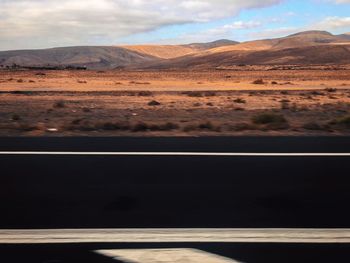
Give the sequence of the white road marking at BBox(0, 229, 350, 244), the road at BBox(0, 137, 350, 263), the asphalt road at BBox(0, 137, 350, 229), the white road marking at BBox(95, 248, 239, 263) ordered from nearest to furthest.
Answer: the white road marking at BBox(95, 248, 239, 263) < the road at BBox(0, 137, 350, 263) < the white road marking at BBox(0, 229, 350, 244) < the asphalt road at BBox(0, 137, 350, 229)

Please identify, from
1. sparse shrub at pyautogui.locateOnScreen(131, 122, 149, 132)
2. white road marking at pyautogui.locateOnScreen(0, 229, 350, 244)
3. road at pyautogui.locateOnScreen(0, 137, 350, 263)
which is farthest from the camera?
sparse shrub at pyautogui.locateOnScreen(131, 122, 149, 132)

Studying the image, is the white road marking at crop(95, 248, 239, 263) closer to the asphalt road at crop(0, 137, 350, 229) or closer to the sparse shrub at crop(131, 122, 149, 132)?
the asphalt road at crop(0, 137, 350, 229)

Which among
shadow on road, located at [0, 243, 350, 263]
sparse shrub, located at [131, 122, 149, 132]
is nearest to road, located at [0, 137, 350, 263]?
shadow on road, located at [0, 243, 350, 263]

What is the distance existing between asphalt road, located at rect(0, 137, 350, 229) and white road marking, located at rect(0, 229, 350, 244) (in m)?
0.19

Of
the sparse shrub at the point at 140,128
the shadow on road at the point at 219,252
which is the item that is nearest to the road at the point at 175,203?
the shadow on road at the point at 219,252

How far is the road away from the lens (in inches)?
200

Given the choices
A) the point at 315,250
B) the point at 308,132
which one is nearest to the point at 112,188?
the point at 315,250

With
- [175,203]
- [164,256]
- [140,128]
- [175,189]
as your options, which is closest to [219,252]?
[164,256]

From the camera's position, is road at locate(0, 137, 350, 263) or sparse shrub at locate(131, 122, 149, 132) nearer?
road at locate(0, 137, 350, 263)

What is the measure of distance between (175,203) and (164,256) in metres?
1.85

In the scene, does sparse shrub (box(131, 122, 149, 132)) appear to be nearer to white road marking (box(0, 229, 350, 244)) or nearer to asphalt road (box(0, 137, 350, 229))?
asphalt road (box(0, 137, 350, 229))

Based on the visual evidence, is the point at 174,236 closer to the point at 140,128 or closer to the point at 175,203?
the point at 175,203

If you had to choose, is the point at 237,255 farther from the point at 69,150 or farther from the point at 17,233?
the point at 69,150

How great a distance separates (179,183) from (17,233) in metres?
2.93
